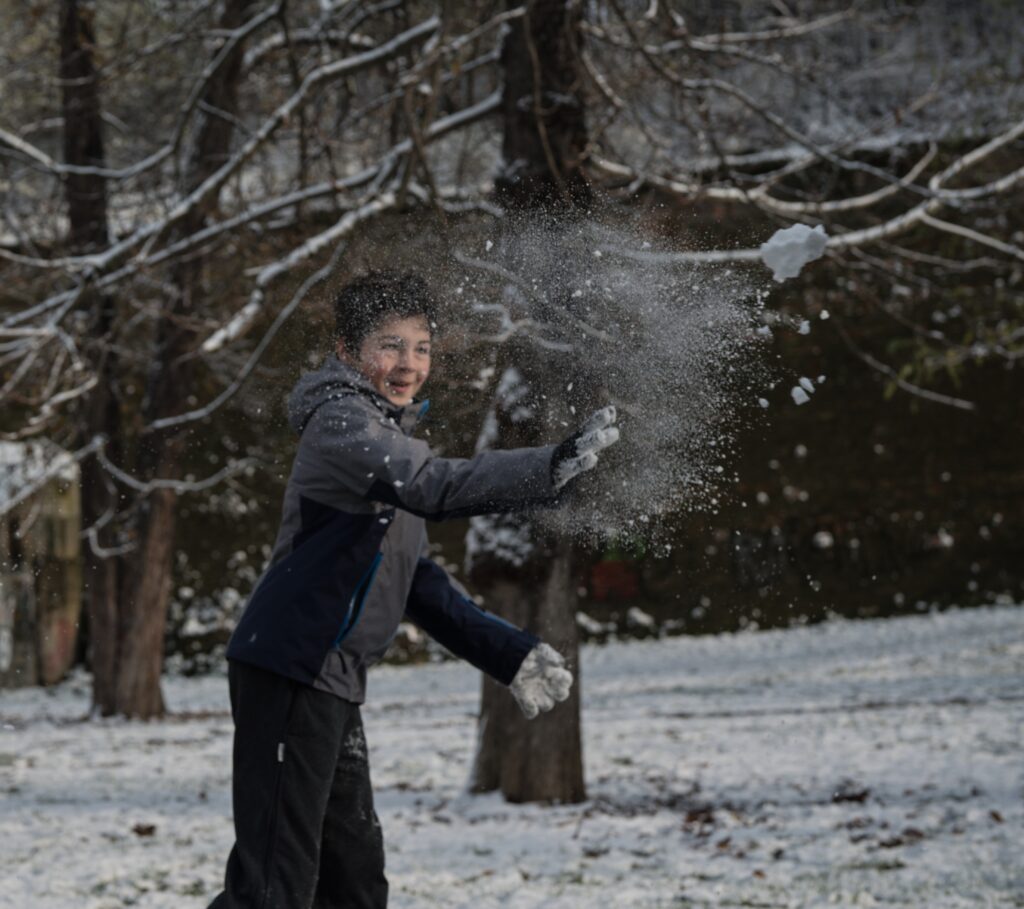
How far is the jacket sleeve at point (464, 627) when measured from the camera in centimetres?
306

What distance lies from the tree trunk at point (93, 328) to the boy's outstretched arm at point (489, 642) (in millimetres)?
6754

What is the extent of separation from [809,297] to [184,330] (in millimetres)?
6814

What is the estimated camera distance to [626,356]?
114 inches

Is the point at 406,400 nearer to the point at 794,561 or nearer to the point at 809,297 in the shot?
the point at 794,561

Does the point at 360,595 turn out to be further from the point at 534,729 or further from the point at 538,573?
the point at 534,729

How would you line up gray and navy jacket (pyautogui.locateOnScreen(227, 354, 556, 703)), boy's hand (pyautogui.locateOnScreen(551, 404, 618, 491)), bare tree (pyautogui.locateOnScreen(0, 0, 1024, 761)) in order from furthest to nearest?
bare tree (pyautogui.locateOnScreen(0, 0, 1024, 761)) < gray and navy jacket (pyautogui.locateOnScreen(227, 354, 556, 703)) < boy's hand (pyautogui.locateOnScreen(551, 404, 618, 491))

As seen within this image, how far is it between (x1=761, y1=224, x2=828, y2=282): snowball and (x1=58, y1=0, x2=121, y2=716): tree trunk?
737cm

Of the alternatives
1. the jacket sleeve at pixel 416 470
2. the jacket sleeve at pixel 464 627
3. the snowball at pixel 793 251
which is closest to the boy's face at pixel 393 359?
the jacket sleeve at pixel 416 470

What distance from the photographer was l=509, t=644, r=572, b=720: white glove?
9.99 ft

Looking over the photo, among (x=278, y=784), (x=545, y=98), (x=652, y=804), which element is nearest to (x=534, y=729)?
(x=652, y=804)

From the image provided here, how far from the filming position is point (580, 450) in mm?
2406

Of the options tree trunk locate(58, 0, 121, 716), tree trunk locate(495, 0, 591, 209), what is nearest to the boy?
tree trunk locate(495, 0, 591, 209)

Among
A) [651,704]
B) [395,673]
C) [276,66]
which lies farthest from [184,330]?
[395,673]

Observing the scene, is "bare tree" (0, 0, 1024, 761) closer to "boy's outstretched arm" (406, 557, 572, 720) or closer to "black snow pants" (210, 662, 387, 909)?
"boy's outstretched arm" (406, 557, 572, 720)
